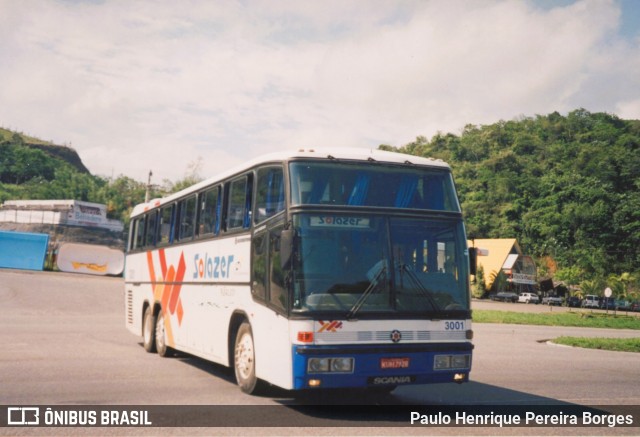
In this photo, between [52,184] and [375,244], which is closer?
[375,244]

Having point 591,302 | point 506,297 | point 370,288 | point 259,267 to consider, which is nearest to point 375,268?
point 370,288

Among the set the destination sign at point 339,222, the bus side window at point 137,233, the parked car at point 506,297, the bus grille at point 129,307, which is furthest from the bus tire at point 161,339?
the parked car at point 506,297

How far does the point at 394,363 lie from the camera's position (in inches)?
317

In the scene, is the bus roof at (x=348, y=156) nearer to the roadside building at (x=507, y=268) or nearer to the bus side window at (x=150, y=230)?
the bus side window at (x=150, y=230)

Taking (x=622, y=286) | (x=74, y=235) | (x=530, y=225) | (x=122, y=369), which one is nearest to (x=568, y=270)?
(x=622, y=286)

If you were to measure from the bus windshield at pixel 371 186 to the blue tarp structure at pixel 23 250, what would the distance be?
162ft

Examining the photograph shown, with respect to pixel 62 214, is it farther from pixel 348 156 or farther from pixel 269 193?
pixel 348 156

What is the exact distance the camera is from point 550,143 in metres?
114

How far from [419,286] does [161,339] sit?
25.6ft

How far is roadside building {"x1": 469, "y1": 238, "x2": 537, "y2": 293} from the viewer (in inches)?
3145

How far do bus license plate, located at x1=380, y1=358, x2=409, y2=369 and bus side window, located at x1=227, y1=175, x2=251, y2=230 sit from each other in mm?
2877

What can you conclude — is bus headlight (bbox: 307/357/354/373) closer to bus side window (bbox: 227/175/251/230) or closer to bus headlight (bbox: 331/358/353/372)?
bus headlight (bbox: 331/358/353/372)

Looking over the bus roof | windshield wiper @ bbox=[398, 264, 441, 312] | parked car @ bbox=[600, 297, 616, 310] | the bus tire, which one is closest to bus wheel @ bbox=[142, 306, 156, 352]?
the bus tire

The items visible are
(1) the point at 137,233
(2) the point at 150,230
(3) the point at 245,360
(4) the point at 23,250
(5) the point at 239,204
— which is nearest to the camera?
(3) the point at 245,360
